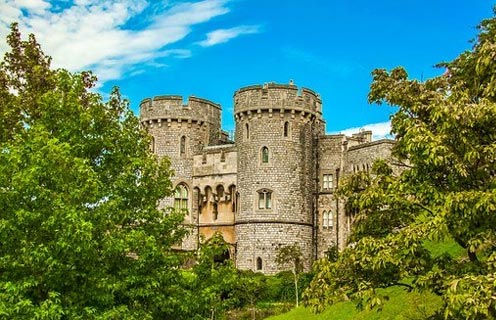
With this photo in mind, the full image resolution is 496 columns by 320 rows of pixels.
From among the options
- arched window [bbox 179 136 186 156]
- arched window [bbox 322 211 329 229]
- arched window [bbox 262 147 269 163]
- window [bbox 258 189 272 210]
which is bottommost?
arched window [bbox 322 211 329 229]

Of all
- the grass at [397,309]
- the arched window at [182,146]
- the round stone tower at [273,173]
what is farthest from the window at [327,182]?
the grass at [397,309]

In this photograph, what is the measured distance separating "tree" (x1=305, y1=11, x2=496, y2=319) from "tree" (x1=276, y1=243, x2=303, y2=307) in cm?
3161

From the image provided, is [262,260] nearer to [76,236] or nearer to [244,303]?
[244,303]

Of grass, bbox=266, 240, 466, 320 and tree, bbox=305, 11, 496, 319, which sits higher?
tree, bbox=305, 11, 496, 319

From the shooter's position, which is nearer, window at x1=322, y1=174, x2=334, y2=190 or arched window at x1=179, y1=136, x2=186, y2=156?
window at x1=322, y1=174, x2=334, y2=190

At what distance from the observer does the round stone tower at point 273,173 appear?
164 ft

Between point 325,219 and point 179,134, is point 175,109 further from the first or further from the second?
point 325,219

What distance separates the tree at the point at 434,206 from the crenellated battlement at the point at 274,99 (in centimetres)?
3665

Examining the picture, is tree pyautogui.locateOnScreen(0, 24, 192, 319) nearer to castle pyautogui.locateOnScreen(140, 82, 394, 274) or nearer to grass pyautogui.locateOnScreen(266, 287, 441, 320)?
grass pyautogui.locateOnScreen(266, 287, 441, 320)

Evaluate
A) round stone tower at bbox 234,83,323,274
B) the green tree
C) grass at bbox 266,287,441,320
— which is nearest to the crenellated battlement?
round stone tower at bbox 234,83,323,274

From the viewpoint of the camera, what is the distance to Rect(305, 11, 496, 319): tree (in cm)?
1099

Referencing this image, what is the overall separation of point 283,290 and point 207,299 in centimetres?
2695

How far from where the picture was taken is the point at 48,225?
1591 centimetres

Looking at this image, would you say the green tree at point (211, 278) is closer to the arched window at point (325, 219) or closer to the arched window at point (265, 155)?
the arched window at point (265, 155)
